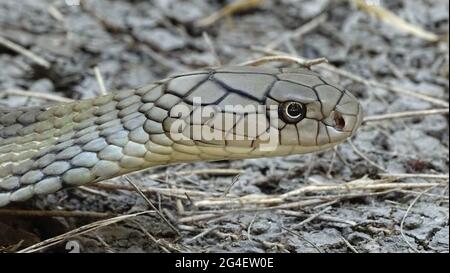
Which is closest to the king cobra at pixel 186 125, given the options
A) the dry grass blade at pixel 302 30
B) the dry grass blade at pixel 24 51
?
the dry grass blade at pixel 24 51

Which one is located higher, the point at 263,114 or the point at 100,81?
the point at 100,81

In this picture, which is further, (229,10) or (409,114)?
(229,10)

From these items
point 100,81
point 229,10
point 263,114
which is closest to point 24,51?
point 100,81

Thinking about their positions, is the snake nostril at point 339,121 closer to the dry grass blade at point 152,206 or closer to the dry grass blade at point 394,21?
the dry grass blade at point 152,206

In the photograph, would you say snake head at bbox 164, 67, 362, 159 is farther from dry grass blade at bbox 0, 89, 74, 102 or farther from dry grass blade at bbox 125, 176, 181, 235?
dry grass blade at bbox 0, 89, 74, 102

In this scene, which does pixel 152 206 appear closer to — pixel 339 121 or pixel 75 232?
pixel 75 232

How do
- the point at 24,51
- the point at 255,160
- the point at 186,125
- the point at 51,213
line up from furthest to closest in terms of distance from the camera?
the point at 24,51, the point at 255,160, the point at 51,213, the point at 186,125

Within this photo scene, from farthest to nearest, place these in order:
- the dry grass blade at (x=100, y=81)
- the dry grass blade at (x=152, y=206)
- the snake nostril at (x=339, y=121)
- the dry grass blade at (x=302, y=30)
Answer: the dry grass blade at (x=302, y=30) → the dry grass blade at (x=100, y=81) → the dry grass blade at (x=152, y=206) → the snake nostril at (x=339, y=121)
